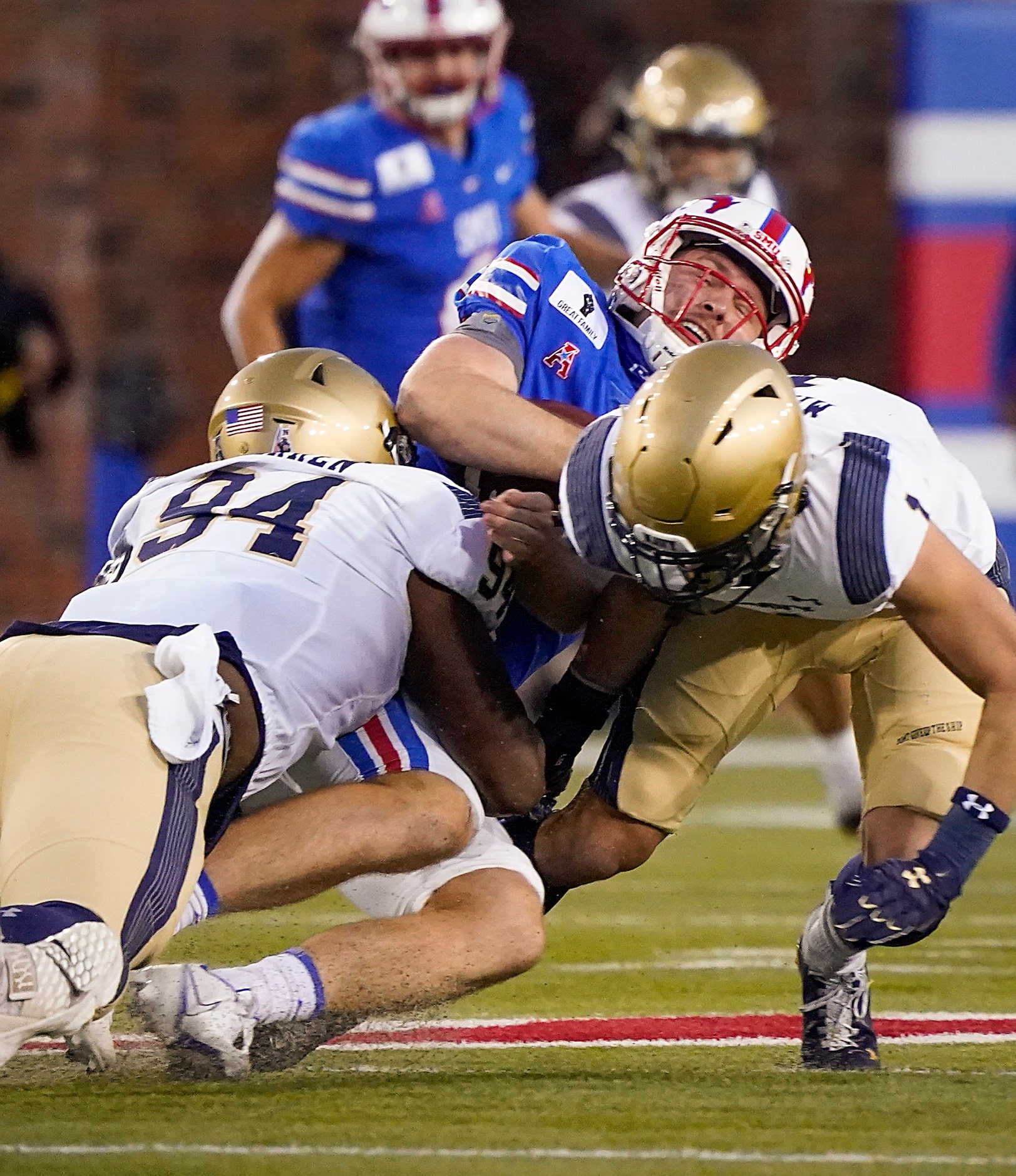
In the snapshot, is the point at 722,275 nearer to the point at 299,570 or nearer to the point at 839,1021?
the point at 299,570

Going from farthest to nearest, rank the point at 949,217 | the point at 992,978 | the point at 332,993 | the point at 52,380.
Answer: the point at 949,217 → the point at 52,380 → the point at 992,978 → the point at 332,993

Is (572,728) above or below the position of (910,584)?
below

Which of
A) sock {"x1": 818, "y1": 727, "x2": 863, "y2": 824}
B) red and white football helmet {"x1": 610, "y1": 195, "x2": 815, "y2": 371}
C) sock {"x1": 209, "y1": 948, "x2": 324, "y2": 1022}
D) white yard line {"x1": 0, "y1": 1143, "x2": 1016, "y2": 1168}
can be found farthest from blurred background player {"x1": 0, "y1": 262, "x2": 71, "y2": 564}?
white yard line {"x1": 0, "y1": 1143, "x2": 1016, "y2": 1168}

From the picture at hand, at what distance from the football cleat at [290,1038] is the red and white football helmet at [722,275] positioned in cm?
116

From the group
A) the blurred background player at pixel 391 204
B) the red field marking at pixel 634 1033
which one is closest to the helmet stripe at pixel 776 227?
the red field marking at pixel 634 1033

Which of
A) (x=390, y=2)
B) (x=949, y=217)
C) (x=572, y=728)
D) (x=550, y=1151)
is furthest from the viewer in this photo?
(x=949, y=217)

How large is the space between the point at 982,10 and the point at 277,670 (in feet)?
19.8

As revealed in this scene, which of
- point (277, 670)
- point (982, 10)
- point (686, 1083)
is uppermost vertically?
point (982, 10)

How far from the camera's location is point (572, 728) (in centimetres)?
337

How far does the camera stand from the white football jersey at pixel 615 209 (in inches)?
245

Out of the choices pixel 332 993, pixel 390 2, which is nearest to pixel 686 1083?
pixel 332 993

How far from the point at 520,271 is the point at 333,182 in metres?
2.24

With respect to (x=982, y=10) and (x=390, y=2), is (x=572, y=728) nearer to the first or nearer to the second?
(x=390, y=2)

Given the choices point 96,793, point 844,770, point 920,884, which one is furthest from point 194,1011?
point 844,770
